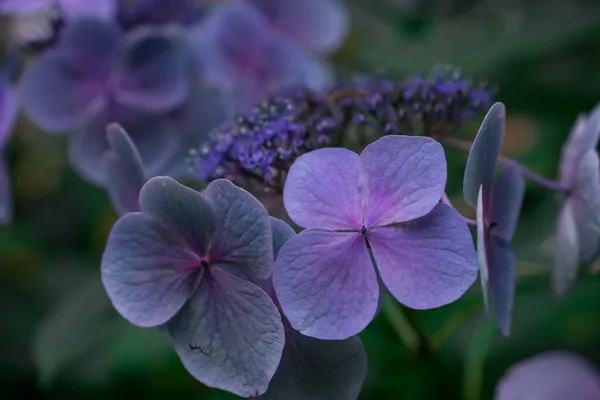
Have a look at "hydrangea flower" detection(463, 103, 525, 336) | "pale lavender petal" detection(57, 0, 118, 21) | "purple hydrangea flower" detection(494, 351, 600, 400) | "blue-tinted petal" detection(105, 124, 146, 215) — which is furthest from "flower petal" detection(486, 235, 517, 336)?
"pale lavender petal" detection(57, 0, 118, 21)

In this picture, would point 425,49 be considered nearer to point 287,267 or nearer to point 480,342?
point 480,342

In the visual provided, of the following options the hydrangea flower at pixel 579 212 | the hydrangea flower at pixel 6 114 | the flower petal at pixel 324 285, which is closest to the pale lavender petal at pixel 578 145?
the hydrangea flower at pixel 579 212

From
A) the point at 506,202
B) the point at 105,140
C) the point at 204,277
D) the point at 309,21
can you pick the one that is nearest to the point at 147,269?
the point at 204,277

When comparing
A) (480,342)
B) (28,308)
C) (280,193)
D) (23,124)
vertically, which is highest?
(280,193)

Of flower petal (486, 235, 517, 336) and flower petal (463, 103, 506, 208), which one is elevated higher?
flower petal (463, 103, 506, 208)

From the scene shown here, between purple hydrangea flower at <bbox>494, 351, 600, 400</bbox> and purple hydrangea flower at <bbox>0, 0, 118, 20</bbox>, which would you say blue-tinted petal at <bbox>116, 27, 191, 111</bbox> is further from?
purple hydrangea flower at <bbox>494, 351, 600, 400</bbox>

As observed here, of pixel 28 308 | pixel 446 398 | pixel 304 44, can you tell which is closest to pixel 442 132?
pixel 446 398
